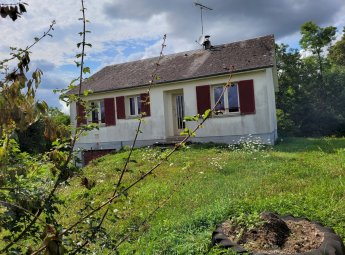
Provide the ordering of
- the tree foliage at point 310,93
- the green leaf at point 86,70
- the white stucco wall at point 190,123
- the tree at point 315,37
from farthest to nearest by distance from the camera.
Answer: the tree at point 315,37
the tree foliage at point 310,93
the white stucco wall at point 190,123
the green leaf at point 86,70

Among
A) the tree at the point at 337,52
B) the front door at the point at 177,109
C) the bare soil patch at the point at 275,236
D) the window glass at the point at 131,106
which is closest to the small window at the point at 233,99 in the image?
the front door at the point at 177,109

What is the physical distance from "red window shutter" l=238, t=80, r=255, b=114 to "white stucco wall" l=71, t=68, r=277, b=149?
17cm

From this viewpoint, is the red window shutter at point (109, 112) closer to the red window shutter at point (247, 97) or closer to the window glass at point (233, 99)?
the window glass at point (233, 99)

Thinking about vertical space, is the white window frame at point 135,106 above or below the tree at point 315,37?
below

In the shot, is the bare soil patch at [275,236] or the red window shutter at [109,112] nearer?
the bare soil patch at [275,236]

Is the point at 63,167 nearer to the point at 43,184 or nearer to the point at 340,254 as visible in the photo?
the point at 43,184

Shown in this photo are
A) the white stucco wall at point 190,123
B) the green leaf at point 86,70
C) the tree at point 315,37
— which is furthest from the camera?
the tree at point 315,37

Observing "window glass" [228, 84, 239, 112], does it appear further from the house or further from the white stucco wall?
the white stucco wall

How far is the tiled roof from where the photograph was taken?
16.5 metres

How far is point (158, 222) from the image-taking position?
584 cm

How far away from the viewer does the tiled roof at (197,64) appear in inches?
649

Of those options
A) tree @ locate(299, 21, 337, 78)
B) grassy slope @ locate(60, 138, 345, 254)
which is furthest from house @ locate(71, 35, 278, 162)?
tree @ locate(299, 21, 337, 78)

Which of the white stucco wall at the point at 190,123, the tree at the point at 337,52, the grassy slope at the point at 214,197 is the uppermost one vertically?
the tree at the point at 337,52

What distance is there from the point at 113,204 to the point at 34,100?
2.58ft
